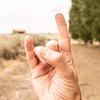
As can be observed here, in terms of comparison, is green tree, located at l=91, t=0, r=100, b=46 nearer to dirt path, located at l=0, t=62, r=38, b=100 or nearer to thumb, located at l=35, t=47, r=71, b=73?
dirt path, located at l=0, t=62, r=38, b=100

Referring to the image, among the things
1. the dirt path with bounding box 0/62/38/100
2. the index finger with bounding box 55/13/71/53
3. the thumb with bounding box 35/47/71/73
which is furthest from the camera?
the dirt path with bounding box 0/62/38/100

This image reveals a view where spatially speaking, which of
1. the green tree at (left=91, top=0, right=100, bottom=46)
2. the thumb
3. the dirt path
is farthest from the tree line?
the thumb

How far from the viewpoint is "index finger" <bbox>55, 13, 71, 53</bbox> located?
1.38 meters

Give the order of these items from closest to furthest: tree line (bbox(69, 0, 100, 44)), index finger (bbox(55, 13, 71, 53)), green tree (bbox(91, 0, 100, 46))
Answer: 1. index finger (bbox(55, 13, 71, 53))
2. green tree (bbox(91, 0, 100, 46))
3. tree line (bbox(69, 0, 100, 44))

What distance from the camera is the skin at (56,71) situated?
42.3 inches

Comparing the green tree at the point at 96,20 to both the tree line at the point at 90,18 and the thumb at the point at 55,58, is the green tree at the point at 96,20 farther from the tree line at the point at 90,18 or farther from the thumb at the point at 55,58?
the thumb at the point at 55,58

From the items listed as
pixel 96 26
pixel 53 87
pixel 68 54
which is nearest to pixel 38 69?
pixel 53 87

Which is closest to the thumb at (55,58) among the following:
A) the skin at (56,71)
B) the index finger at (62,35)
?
the skin at (56,71)

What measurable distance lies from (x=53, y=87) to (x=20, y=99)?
2.01 metres

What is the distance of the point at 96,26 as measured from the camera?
9.98 metres

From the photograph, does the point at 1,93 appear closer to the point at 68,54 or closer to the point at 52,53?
the point at 68,54

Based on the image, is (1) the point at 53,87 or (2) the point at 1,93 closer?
(1) the point at 53,87

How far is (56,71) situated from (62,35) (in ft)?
1.36

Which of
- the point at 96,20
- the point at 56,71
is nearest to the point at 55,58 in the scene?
the point at 56,71
